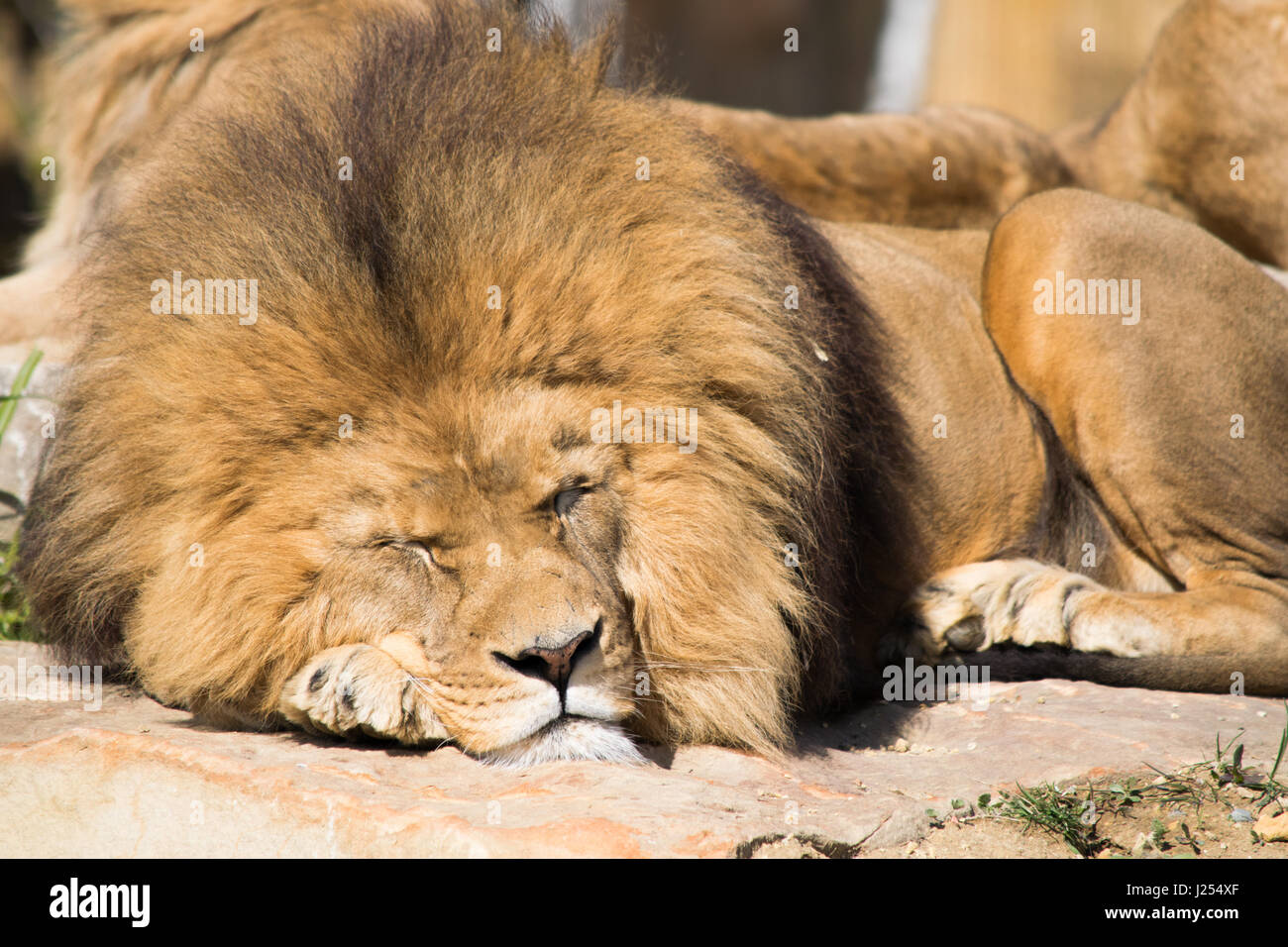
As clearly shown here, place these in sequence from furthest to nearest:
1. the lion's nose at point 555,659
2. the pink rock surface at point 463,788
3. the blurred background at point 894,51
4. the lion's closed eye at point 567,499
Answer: the blurred background at point 894,51 < the lion's closed eye at point 567,499 < the lion's nose at point 555,659 < the pink rock surface at point 463,788

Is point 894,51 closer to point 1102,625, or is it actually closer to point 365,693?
point 1102,625

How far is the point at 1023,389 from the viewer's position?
14.1 feet

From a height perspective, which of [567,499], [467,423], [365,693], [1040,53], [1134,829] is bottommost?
[1134,829]

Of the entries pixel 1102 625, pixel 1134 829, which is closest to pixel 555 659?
pixel 1134 829

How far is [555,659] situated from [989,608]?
1780 millimetres

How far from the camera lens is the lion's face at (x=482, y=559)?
2.64 m

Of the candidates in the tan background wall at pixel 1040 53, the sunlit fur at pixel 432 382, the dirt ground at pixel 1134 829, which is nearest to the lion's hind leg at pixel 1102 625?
the sunlit fur at pixel 432 382

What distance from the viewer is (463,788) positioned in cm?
257

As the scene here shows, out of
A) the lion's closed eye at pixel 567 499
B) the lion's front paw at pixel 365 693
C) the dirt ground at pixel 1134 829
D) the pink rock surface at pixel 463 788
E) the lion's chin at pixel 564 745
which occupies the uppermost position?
the lion's closed eye at pixel 567 499

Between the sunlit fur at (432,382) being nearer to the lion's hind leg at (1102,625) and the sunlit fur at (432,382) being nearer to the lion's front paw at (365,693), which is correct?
the lion's front paw at (365,693)

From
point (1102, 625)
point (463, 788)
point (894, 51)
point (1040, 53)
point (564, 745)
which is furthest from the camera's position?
point (894, 51)

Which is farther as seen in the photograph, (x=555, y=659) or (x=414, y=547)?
(x=414, y=547)
